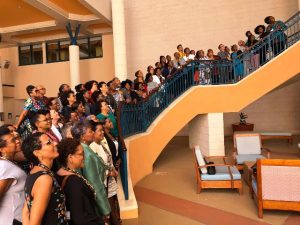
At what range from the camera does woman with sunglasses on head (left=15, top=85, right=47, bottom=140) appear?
395cm

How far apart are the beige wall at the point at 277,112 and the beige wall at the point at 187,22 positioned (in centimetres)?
286

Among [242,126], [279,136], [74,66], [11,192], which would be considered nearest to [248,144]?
[279,136]

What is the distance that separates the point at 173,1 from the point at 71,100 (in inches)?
373

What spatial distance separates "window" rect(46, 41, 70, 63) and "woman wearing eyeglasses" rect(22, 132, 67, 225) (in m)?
13.0

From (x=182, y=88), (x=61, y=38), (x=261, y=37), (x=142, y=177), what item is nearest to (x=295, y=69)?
(x=261, y=37)

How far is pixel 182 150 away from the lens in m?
10.3

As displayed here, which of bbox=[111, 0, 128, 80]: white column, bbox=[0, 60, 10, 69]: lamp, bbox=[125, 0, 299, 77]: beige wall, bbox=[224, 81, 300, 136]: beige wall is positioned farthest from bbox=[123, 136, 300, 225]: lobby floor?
bbox=[0, 60, 10, 69]: lamp

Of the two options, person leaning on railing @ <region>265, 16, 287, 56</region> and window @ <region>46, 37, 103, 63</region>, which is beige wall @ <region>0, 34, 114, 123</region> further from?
person leaning on railing @ <region>265, 16, 287, 56</region>

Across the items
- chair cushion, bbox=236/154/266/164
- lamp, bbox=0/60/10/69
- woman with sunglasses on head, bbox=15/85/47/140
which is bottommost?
chair cushion, bbox=236/154/266/164

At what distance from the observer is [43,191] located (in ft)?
5.56

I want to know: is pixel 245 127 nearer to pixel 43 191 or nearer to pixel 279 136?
pixel 279 136

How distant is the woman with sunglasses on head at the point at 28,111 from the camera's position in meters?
3.95

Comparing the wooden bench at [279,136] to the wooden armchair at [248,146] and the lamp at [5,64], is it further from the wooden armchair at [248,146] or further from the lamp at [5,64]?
the lamp at [5,64]

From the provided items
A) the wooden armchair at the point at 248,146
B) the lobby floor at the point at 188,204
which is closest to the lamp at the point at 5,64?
the lobby floor at the point at 188,204
